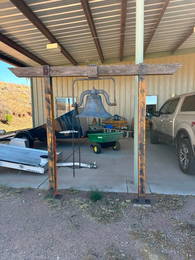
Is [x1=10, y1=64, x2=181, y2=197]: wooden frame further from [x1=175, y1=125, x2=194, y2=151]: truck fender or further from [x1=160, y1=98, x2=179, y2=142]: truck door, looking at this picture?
[x1=160, y1=98, x2=179, y2=142]: truck door

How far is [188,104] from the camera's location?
4.11 metres

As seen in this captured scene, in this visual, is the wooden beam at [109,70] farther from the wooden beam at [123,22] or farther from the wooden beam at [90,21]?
the wooden beam at [123,22]

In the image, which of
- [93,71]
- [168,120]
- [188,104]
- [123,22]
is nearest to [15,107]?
[123,22]

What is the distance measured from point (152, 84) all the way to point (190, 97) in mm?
4759

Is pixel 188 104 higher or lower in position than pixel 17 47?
lower

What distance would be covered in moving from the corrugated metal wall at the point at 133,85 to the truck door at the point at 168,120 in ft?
10.7

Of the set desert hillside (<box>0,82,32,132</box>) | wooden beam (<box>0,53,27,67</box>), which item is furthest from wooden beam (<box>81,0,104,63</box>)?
desert hillside (<box>0,82,32,132</box>)

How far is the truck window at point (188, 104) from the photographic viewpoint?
3938 mm

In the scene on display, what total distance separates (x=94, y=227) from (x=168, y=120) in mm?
3550

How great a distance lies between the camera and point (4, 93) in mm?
23797

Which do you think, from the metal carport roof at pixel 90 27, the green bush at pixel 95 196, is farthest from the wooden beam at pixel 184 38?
the green bush at pixel 95 196

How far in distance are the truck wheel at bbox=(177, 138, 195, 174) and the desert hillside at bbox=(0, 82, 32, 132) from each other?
13.4m

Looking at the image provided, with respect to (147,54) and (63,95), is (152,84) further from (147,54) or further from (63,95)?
(63,95)

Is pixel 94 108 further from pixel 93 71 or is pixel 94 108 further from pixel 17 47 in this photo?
pixel 17 47
